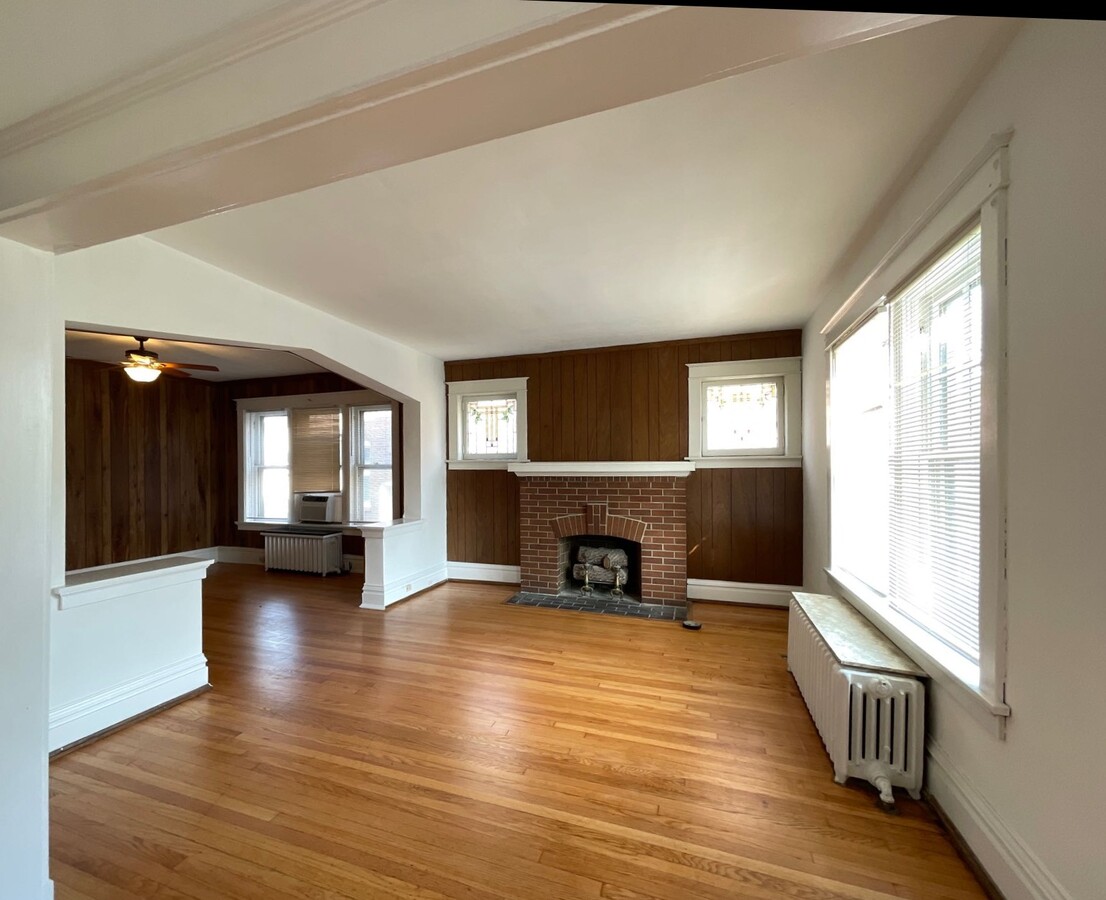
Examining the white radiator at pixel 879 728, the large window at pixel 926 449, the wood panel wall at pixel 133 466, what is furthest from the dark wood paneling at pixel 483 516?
the wood panel wall at pixel 133 466

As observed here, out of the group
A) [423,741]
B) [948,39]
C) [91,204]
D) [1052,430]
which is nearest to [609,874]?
[423,741]

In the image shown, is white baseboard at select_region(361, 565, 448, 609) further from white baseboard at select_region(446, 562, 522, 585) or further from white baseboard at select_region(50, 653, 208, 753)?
white baseboard at select_region(50, 653, 208, 753)

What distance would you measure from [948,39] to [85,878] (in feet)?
12.3

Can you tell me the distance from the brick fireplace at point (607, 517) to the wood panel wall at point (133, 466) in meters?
4.57

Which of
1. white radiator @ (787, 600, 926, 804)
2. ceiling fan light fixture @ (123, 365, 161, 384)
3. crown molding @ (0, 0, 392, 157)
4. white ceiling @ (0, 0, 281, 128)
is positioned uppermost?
white ceiling @ (0, 0, 281, 128)

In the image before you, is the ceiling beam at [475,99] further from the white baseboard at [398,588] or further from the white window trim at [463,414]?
the white window trim at [463,414]

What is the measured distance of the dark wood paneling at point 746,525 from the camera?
13.6ft

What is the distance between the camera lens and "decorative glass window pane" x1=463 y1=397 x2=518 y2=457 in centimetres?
512

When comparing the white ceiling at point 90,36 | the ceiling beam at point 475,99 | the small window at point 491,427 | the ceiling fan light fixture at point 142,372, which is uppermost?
the white ceiling at point 90,36

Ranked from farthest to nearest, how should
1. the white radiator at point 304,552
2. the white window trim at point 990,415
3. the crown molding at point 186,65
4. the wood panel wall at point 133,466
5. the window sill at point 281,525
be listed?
the window sill at point 281,525, the white radiator at point 304,552, the wood panel wall at point 133,466, the white window trim at point 990,415, the crown molding at point 186,65

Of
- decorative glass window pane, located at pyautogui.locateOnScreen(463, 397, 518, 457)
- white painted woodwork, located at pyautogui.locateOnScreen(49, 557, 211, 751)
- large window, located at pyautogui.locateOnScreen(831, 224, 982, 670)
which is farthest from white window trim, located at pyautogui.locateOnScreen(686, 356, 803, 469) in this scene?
white painted woodwork, located at pyautogui.locateOnScreen(49, 557, 211, 751)

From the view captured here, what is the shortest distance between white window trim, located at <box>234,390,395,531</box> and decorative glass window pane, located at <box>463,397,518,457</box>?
51.1 inches

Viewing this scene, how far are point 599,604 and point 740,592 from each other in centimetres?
132

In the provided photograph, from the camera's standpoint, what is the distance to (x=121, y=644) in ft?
8.16
